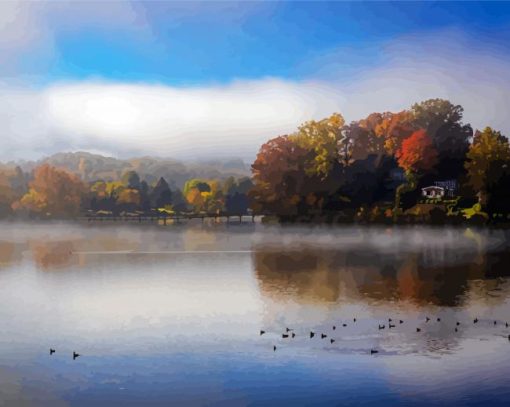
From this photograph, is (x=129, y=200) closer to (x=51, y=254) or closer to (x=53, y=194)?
(x=53, y=194)

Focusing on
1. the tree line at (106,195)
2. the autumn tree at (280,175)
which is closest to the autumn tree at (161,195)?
the tree line at (106,195)

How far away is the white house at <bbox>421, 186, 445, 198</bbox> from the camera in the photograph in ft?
114

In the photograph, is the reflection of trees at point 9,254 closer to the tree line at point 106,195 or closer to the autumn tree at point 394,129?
the autumn tree at point 394,129

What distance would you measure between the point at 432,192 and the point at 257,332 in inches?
1095

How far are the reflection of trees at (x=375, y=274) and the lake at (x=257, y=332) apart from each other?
45 millimetres

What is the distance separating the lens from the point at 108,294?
12695mm

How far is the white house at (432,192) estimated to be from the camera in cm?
3484

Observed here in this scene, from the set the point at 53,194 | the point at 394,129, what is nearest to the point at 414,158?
the point at 394,129

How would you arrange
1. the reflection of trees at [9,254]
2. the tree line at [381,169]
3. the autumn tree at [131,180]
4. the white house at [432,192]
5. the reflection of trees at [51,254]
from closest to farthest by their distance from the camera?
the reflection of trees at [51,254], the reflection of trees at [9,254], the tree line at [381,169], the white house at [432,192], the autumn tree at [131,180]

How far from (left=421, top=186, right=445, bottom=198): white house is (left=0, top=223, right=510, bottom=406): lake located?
17425 millimetres

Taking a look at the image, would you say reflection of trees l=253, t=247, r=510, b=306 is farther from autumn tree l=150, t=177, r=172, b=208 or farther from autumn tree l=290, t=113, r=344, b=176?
autumn tree l=150, t=177, r=172, b=208

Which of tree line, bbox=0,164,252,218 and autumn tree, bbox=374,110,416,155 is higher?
autumn tree, bbox=374,110,416,155

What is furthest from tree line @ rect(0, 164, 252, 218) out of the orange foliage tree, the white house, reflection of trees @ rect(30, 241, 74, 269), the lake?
the lake

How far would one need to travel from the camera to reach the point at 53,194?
51531 mm
